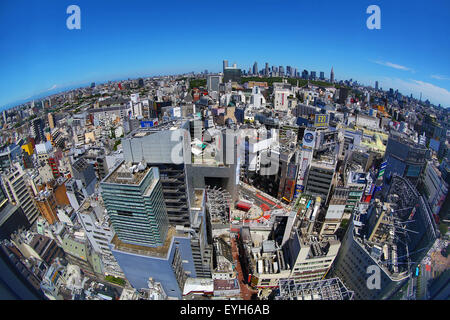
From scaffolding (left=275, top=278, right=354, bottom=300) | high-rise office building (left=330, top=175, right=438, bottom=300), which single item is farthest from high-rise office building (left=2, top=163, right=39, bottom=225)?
high-rise office building (left=330, top=175, right=438, bottom=300)

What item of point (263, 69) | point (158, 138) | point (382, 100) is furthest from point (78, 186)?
point (263, 69)

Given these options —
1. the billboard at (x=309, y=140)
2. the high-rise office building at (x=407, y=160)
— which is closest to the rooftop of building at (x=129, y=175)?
the billboard at (x=309, y=140)

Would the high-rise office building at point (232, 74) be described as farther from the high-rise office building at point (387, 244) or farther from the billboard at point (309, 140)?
the high-rise office building at point (387, 244)

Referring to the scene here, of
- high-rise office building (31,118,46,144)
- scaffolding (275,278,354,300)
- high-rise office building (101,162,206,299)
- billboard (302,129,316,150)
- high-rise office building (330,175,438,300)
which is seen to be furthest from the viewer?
high-rise office building (31,118,46,144)

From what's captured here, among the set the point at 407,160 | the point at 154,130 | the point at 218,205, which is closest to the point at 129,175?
the point at 154,130

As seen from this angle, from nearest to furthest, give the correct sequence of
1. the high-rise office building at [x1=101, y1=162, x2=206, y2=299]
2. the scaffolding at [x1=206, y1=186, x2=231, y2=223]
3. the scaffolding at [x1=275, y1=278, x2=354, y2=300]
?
the scaffolding at [x1=275, y1=278, x2=354, y2=300], the high-rise office building at [x1=101, y1=162, x2=206, y2=299], the scaffolding at [x1=206, y1=186, x2=231, y2=223]

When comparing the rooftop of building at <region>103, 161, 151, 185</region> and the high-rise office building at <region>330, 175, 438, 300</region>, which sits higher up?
the rooftop of building at <region>103, 161, 151, 185</region>

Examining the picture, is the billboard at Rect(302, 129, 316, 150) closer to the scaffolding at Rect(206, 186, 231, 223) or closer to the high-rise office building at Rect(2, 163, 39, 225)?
the scaffolding at Rect(206, 186, 231, 223)

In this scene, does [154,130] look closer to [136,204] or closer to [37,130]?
[136,204]

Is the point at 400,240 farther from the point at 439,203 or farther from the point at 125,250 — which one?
the point at 125,250

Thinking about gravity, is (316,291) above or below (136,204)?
below

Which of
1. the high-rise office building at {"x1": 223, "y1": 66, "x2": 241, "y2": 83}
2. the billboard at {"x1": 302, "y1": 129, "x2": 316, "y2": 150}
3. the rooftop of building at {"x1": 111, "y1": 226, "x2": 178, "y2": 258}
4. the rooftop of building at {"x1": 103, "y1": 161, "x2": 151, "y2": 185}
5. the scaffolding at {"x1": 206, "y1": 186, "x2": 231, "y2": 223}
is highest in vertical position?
the high-rise office building at {"x1": 223, "y1": 66, "x2": 241, "y2": 83}
